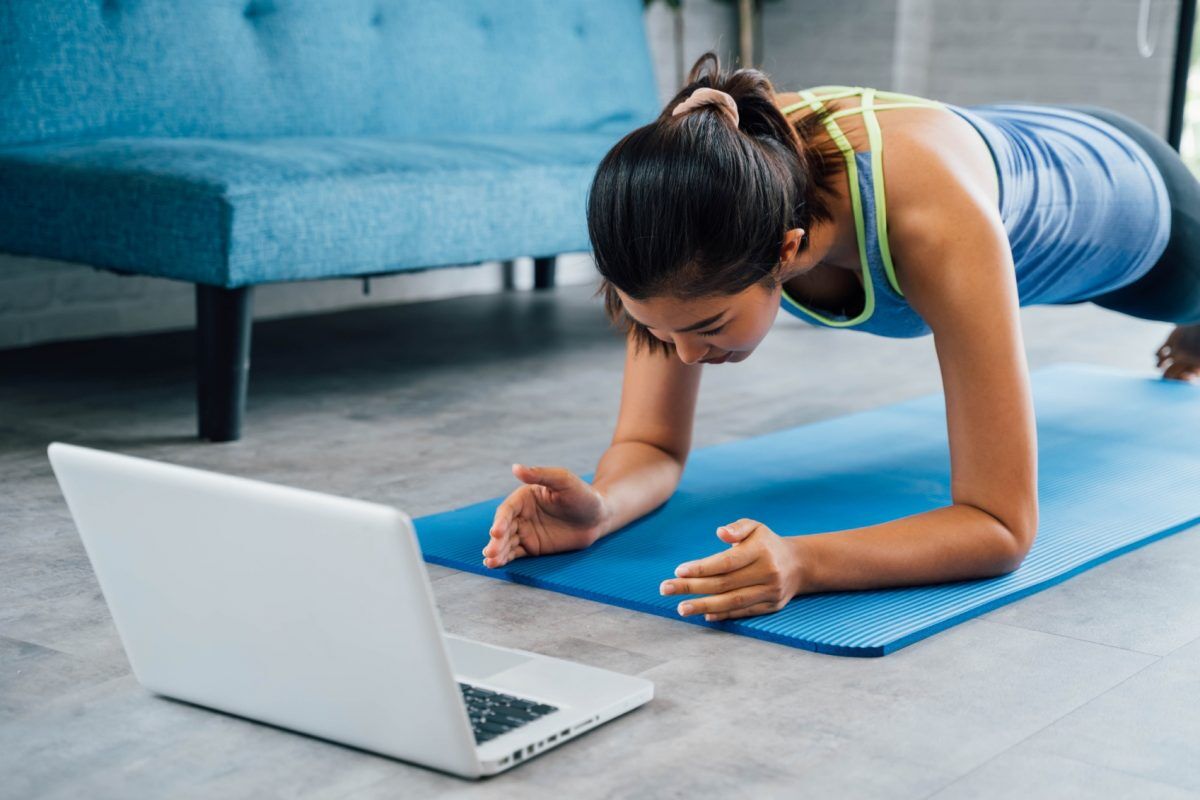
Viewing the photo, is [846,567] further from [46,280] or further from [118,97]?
[46,280]

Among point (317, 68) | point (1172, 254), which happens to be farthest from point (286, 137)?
point (1172, 254)

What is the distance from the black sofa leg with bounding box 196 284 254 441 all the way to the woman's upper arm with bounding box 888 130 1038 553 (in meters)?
1.07

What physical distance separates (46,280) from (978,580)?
6.82ft

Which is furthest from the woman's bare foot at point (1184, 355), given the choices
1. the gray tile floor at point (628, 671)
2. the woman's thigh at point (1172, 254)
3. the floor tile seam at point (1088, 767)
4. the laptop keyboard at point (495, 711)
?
the laptop keyboard at point (495, 711)

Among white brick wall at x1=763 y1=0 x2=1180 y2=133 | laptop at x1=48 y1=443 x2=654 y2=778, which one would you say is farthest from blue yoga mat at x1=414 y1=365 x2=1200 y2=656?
white brick wall at x1=763 y1=0 x2=1180 y2=133

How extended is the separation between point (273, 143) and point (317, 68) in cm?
40

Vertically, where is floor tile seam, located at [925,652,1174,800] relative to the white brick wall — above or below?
below

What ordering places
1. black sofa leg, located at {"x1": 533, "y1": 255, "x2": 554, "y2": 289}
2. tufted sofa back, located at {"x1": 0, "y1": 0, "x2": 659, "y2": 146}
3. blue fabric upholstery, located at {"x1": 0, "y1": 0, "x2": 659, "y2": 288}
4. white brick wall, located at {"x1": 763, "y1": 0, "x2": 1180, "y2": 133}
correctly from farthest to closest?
white brick wall, located at {"x1": 763, "y1": 0, "x2": 1180, "y2": 133} → black sofa leg, located at {"x1": 533, "y1": 255, "x2": 554, "y2": 289} → tufted sofa back, located at {"x1": 0, "y1": 0, "x2": 659, "y2": 146} → blue fabric upholstery, located at {"x1": 0, "y1": 0, "x2": 659, "y2": 288}

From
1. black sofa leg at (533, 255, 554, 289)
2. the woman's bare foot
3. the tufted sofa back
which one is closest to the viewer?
the tufted sofa back

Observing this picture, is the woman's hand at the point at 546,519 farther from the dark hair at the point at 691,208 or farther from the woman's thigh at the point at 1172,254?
the woman's thigh at the point at 1172,254

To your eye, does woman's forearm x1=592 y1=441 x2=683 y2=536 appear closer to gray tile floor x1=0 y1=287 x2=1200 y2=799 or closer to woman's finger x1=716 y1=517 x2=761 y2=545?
gray tile floor x1=0 y1=287 x2=1200 y2=799

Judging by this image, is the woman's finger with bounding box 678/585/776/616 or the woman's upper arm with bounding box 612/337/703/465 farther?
the woman's upper arm with bounding box 612/337/703/465

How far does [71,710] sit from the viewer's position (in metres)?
1.07

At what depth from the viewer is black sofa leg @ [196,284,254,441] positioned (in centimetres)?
203
